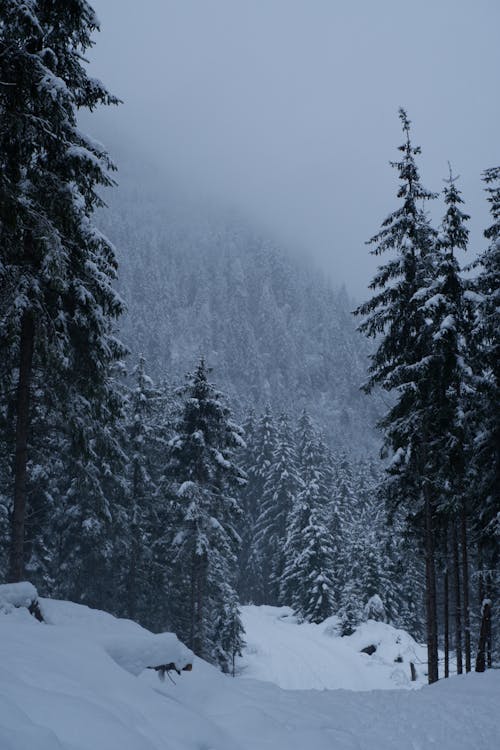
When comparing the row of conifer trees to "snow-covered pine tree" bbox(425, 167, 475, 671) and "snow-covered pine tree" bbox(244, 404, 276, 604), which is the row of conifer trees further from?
"snow-covered pine tree" bbox(244, 404, 276, 604)

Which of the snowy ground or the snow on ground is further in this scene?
the snow on ground

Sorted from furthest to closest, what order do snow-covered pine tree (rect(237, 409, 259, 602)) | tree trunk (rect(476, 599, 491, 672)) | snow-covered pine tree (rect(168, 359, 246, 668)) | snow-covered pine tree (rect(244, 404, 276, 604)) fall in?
snow-covered pine tree (rect(237, 409, 259, 602)) < snow-covered pine tree (rect(244, 404, 276, 604)) < snow-covered pine tree (rect(168, 359, 246, 668)) < tree trunk (rect(476, 599, 491, 672))

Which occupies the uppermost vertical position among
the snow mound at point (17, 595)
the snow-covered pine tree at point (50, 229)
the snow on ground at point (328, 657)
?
the snow-covered pine tree at point (50, 229)

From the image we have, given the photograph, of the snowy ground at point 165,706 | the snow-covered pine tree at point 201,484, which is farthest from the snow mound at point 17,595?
the snow-covered pine tree at point 201,484

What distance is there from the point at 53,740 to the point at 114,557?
81.1 ft

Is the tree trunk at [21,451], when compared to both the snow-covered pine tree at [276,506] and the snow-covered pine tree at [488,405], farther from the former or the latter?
the snow-covered pine tree at [276,506]

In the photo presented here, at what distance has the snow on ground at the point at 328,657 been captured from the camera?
3366 cm

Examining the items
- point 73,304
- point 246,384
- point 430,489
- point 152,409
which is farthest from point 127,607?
point 246,384

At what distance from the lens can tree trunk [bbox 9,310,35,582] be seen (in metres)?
12.6

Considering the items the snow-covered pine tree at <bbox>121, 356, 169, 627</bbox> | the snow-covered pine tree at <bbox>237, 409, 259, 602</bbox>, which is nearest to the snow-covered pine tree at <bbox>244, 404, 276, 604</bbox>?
the snow-covered pine tree at <bbox>237, 409, 259, 602</bbox>

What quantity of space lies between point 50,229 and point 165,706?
9054 mm

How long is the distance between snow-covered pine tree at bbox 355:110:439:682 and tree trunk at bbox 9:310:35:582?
33.6ft

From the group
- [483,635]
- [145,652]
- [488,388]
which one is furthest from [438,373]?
[145,652]

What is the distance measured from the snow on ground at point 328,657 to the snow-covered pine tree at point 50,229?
83.8 ft
